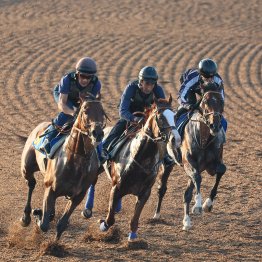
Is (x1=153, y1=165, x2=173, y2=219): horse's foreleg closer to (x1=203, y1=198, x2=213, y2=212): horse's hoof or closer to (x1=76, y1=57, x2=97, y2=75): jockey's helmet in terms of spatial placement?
(x1=203, y1=198, x2=213, y2=212): horse's hoof

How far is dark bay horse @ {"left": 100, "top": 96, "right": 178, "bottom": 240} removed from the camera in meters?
10.4

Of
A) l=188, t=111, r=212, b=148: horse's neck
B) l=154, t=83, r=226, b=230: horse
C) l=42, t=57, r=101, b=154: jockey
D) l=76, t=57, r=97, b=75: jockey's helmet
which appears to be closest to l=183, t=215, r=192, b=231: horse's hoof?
l=154, t=83, r=226, b=230: horse

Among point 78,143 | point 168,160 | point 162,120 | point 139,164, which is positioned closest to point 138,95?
point 139,164

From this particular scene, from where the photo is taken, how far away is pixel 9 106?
20625 mm

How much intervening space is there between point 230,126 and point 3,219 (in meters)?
8.54

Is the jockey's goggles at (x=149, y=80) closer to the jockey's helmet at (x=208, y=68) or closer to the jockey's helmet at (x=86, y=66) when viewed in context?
the jockey's helmet at (x=86, y=66)

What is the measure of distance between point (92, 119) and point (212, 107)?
2.72m

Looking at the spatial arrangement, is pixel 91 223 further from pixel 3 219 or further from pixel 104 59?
pixel 104 59

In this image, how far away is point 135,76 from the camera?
23953mm

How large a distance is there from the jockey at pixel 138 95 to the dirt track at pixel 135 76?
1705 millimetres

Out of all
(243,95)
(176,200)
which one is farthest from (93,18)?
(176,200)

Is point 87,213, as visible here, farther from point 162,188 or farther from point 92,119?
point 92,119

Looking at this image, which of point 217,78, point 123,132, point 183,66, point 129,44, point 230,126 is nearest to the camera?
point 123,132

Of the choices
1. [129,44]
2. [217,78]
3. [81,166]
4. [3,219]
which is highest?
[129,44]
